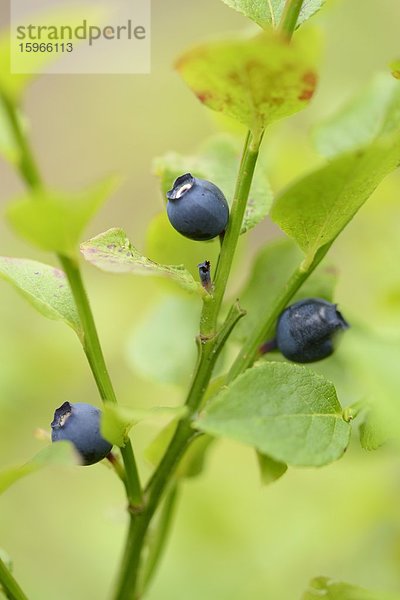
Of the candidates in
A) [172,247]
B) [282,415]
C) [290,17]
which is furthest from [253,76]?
[172,247]

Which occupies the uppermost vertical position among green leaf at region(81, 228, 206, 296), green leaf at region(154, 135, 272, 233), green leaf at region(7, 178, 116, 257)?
green leaf at region(7, 178, 116, 257)

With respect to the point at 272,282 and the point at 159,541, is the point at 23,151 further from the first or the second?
the point at 159,541

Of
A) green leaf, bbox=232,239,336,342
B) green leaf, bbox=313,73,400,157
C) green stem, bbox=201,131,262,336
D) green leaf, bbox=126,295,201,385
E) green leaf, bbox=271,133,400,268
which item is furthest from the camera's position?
green leaf, bbox=126,295,201,385

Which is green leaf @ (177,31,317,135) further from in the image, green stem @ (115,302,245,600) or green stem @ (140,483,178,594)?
green stem @ (140,483,178,594)

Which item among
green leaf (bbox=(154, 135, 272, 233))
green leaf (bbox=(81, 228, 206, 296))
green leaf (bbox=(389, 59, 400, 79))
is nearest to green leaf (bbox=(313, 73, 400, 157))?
green leaf (bbox=(154, 135, 272, 233))

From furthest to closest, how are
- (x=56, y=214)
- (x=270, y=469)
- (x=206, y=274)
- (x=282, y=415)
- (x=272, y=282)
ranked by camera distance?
(x=272, y=282)
(x=270, y=469)
(x=206, y=274)
(x=282, y=415)
(x=56, y=214)

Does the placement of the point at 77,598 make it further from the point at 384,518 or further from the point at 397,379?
the point at 397,379

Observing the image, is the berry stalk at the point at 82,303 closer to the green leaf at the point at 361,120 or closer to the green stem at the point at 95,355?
the green stem at the point at 95,355

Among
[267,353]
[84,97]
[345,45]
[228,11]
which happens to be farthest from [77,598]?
[84,97]
